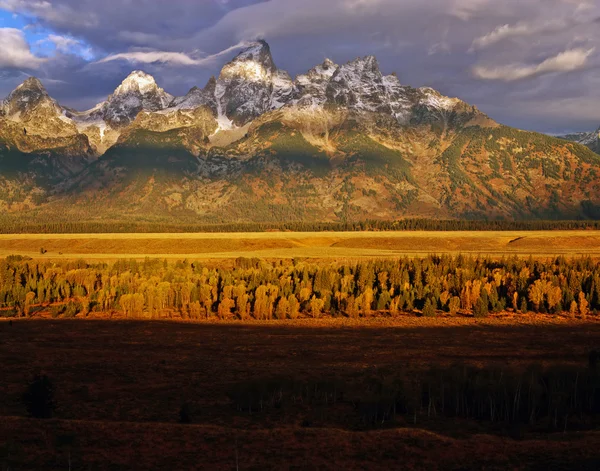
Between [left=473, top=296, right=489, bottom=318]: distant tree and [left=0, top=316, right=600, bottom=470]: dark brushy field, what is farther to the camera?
[left=473, top=296, right=489, bottom=318]: distant tree

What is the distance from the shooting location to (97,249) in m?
130

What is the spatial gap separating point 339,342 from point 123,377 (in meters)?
15.8

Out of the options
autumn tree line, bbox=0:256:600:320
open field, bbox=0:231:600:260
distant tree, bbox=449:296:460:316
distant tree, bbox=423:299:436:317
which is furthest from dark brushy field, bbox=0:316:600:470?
open field, bbox=0:231:600:260

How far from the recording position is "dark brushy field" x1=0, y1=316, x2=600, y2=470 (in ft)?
63.4

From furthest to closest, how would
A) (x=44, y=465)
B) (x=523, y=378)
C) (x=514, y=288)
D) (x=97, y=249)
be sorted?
(x=97, y=249)
(x=514, y=288)
(x=523, y=378)
(x=44, y=465)

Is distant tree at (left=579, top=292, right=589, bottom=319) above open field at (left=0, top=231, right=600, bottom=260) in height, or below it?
below

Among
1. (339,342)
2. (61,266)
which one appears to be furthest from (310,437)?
(61,266)

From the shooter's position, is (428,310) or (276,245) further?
(276,245)

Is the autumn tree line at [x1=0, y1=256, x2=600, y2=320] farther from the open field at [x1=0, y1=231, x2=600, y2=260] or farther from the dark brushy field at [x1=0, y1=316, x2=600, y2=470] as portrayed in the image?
the open field at [x1=0, y1=231, x2=600, y2=260]

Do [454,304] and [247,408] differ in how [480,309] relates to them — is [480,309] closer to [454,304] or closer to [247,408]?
[454,304]

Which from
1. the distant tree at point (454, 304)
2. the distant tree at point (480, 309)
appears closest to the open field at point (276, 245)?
the distant tree at point (454, 304)

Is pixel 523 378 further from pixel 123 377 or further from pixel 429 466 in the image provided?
pixel 123 377

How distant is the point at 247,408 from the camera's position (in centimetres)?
2611

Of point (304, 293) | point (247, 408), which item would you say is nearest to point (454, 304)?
point (304, 293)
